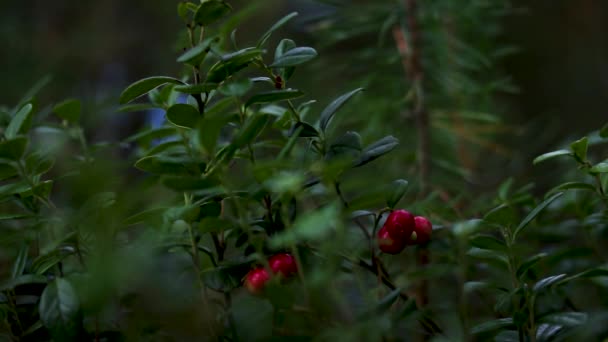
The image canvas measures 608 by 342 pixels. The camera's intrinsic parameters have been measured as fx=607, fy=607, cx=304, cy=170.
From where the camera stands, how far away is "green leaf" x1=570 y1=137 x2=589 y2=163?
545 millimetres

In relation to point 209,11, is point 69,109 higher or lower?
lower

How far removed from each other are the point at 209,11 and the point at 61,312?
0.27 meters

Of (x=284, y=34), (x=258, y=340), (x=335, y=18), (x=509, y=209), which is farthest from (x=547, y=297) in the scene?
(x=284, y=34)

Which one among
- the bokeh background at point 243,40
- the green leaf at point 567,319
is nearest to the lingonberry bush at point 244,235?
the green leaf at point 567,319

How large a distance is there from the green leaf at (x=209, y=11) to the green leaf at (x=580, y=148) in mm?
331

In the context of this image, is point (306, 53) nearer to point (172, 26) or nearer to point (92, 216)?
point (92, 216)

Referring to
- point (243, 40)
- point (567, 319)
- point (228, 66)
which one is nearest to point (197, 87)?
point (228, 66)

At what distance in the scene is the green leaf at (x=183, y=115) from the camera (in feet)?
1.64

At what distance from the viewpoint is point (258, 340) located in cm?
50

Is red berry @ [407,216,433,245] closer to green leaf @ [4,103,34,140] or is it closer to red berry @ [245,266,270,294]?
red berry @ [245,266,270,294]

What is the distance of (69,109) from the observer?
25.7 inches

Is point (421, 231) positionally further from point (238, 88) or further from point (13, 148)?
point (13, 148)

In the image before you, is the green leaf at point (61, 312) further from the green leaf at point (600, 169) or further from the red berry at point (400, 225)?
the green leaf at point (600, 169)

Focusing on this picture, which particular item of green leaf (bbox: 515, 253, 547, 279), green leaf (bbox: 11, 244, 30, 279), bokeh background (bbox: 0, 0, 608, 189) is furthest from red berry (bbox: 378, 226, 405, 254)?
bokeh background (bbox: 0, 0, 608, 189)
